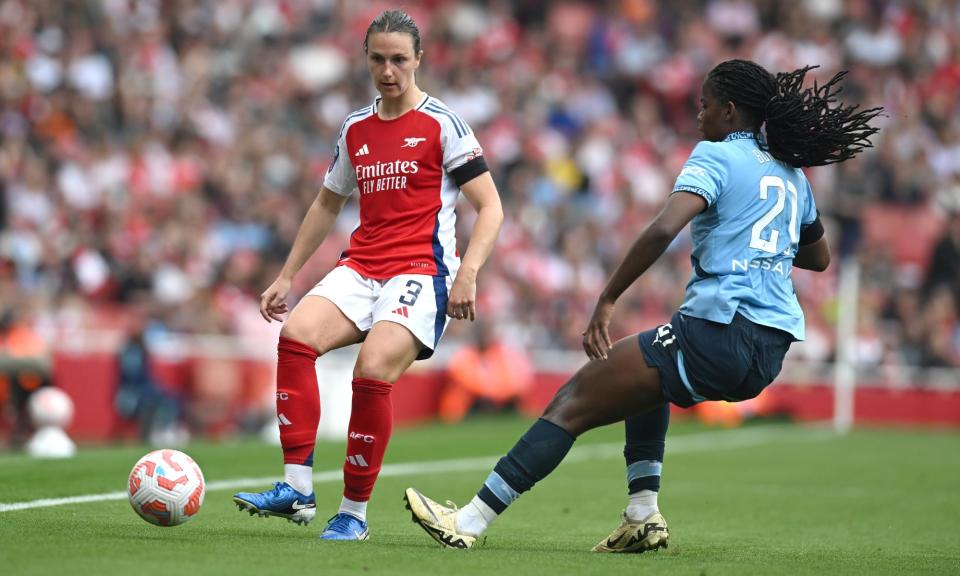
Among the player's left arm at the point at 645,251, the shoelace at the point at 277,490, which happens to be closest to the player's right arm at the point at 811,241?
the player's left arm at the point at 645,251

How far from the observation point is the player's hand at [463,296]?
6.61m

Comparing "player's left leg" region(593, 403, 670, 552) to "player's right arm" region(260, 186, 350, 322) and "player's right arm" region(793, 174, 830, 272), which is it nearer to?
"player's right arm" region(793, 174, 830, 272)

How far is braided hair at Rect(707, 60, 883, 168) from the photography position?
654 centimetres

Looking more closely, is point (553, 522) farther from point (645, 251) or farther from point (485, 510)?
point (645, 251)

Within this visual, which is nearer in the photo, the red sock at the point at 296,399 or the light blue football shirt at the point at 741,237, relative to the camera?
the light blue football shirt at the point at 741,237

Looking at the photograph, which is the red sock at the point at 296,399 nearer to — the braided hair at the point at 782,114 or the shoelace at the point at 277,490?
the shoelace at the point at 277,490

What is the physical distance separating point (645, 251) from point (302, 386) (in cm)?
178

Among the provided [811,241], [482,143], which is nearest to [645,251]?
[811,241]

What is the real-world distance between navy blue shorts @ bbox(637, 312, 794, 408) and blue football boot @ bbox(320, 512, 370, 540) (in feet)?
5.07

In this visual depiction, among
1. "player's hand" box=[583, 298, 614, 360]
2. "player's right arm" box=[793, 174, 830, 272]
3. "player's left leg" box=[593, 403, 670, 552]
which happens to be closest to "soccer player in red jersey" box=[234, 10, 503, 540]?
"player's hand" box=[583, 298, 614, 360]

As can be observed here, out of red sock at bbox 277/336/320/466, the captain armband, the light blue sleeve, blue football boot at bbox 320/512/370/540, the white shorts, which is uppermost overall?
the captain armband

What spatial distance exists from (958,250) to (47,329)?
14.0 metres

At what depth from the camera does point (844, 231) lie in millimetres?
24172

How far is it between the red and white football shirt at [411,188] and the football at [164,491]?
4.10ft
